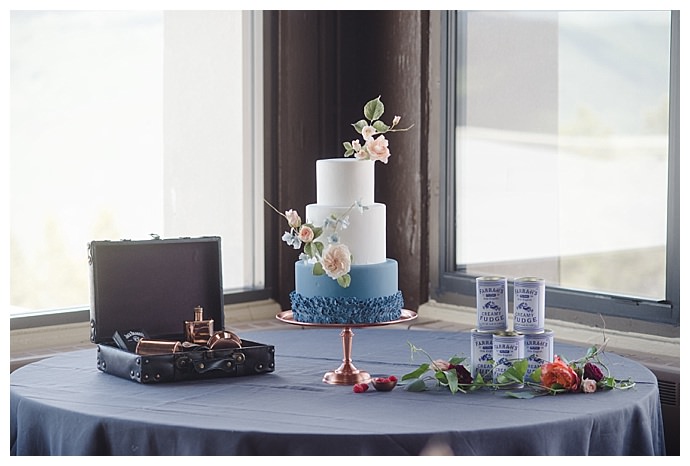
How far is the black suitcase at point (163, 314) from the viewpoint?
7.47ft

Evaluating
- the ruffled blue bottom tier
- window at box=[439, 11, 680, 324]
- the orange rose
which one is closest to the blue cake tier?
the ruffled blue bottom tier

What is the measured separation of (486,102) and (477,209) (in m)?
0.39

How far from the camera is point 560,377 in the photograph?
83.2 inches

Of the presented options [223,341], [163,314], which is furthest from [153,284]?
[223,341]

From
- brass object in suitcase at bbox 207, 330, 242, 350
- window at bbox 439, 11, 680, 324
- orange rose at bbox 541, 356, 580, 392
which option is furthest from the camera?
window at bbox 439, 11, 680, 324

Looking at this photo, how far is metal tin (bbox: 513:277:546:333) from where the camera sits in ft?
7.15

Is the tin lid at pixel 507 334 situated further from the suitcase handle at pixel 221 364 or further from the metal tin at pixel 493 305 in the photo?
the suitcase handle at pixel 221 364

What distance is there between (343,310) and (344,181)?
0.29 m

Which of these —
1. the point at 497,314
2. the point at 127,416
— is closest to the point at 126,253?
the point at 127,416

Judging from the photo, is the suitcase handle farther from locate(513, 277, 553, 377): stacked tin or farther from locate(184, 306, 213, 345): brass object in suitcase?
locate(513, 277, 553, 377): stacked tin

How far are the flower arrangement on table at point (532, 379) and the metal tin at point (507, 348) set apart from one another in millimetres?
18

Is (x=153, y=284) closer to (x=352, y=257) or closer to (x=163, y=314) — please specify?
(x=163, y=314)

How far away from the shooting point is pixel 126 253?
244cm

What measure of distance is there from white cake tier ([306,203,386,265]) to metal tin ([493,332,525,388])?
0.33 metres
